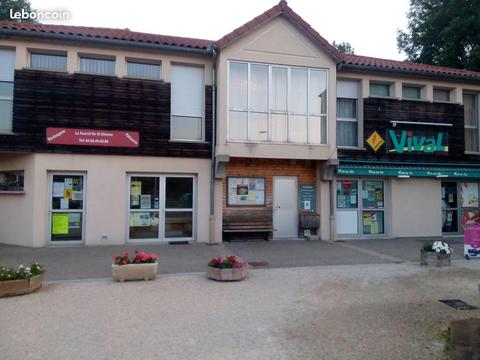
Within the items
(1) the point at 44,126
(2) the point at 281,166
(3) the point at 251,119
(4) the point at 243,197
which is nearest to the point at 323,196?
(2) the point at 281,166

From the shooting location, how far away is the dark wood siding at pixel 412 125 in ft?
43.7

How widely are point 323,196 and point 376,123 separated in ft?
11.0

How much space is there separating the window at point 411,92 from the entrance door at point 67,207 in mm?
11702

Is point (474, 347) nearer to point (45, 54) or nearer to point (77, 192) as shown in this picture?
point (77, 192)

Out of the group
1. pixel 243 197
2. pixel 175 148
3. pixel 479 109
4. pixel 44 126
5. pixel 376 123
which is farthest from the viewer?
pixel 479 109

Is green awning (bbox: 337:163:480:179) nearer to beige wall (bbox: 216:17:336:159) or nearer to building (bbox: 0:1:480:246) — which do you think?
building (bbox: 0:1:480:246)

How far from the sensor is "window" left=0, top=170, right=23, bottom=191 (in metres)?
11.3

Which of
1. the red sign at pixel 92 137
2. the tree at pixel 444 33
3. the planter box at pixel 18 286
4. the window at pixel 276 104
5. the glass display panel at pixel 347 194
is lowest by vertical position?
the planter box at pixel 18 286

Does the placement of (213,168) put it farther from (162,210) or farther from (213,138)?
(162,210)

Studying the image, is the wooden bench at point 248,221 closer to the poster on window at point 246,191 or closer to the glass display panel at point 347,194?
the poster on window at point 246,191

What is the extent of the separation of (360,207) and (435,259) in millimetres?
4964

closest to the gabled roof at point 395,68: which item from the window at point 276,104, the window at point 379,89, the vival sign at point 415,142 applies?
the window at point 379,89

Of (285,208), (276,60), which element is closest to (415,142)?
(285,208)

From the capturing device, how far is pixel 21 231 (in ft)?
35.9
